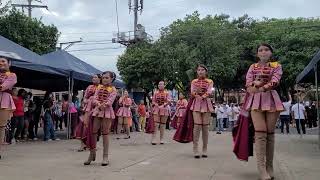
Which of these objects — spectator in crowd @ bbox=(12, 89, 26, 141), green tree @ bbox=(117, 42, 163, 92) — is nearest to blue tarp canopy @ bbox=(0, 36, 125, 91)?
spectator in crowd @ bbox=(12, 89, 26, 141)

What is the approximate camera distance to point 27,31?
3666cm

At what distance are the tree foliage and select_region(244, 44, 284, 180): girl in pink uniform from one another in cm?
3137

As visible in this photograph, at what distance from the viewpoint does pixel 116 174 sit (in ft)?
27.8

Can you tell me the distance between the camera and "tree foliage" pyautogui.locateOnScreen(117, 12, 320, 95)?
139 feet

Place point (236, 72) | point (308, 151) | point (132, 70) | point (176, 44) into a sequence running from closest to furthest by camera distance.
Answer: point (308, 151) → point (132, 70) → point (176, 44) → point (236, 72)

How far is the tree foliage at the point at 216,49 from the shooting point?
42375 mm

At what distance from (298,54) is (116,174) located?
4272 cm

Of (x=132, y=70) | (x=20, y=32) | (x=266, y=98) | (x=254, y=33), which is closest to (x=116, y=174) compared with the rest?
(x=266, y=98)

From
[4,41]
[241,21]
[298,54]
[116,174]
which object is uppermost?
[241,21]

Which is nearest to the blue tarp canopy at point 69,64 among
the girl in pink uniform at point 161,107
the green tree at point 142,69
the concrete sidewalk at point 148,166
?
the girl in pink uniform at point 161,107

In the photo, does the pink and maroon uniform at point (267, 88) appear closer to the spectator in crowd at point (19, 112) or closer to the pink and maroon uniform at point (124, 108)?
the spectator in crowd at point (19, 112)

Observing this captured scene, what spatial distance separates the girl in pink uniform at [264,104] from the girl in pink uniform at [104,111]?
2.95m

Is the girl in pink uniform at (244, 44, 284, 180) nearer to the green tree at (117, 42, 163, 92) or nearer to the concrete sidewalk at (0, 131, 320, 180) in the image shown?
the concrete sidewalk at (0, 131, 320, 180)

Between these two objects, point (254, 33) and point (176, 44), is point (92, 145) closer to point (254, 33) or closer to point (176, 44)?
point (176, 44)
